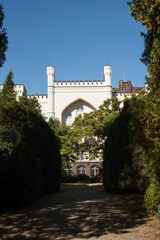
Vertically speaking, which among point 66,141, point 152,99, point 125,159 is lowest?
point 125,159

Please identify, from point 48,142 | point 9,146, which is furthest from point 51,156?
point 9,146

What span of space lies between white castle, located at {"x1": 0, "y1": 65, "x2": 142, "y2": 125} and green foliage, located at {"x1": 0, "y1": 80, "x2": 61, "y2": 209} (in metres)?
27.4

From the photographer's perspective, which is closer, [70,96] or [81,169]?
[81,169]

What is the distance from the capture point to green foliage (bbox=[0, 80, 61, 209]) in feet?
26.4

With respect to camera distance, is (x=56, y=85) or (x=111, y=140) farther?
(x=56, y=85)

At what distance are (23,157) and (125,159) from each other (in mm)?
4826

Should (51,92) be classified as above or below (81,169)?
above

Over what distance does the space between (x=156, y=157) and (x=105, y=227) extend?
213 cm

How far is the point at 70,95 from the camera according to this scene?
40.8 metres

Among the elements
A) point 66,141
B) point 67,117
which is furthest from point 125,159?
point 67,117

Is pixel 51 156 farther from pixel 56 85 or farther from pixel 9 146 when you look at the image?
pixel 56 85

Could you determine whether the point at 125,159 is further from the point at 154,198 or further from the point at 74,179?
the point at 74,179

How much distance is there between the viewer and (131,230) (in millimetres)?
5285

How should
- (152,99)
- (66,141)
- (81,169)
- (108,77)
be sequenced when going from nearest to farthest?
1. (152,99)
2. (66,141)
3. (81,169)
4. (108,77)
